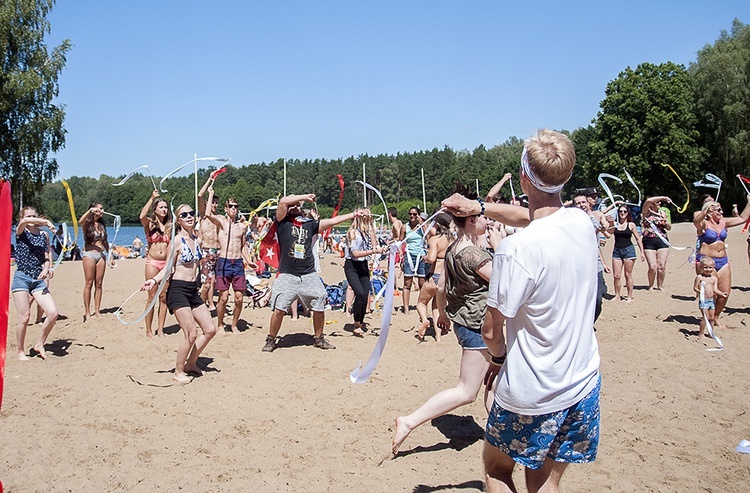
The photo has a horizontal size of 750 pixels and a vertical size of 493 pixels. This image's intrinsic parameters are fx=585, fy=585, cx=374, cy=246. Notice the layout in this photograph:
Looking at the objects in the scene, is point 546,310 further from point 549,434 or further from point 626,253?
point 626,253

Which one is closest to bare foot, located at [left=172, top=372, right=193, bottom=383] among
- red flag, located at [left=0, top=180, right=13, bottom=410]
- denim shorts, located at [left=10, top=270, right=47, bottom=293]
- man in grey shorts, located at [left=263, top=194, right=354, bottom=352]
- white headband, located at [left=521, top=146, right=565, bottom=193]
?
man in grey shorts, located at [left=263, top=194, right=354, bottom=352]

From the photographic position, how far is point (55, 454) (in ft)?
14.7

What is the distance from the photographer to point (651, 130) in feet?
130

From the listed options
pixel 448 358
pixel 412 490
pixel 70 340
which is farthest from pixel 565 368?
pixel 70 340

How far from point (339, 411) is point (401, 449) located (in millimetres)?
Answer: 993

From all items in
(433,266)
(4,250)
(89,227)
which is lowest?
(433,266)

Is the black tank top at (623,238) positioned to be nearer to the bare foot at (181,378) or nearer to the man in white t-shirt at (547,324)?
the bare foot at (181,378)

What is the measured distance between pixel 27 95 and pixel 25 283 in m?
20.3

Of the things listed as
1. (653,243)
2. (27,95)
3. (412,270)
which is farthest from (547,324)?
(27,95)

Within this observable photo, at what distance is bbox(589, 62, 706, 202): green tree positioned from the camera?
3803 centimetres

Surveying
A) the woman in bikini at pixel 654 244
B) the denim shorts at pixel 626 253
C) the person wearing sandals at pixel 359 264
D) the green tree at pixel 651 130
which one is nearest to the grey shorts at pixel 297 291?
the person wearing sandals at pixel 359 264

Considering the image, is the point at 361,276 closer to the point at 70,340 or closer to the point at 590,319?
the point at 70,340

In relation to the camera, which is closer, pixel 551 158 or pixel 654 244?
pixel 551 158

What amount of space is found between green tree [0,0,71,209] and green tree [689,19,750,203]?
35.6 metres
